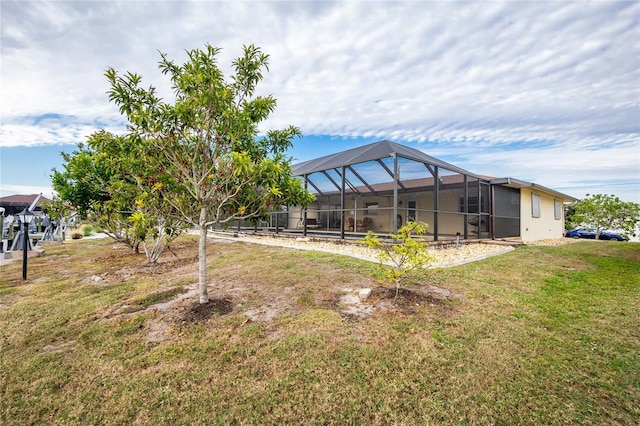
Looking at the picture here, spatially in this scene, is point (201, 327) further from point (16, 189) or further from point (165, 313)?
point (16, 189)

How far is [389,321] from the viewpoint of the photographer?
10.7ft

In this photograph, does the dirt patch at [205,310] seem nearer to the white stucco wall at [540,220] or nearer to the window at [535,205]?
the white stucco wall at [540,220]

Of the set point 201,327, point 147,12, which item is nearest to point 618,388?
A: point 201,327

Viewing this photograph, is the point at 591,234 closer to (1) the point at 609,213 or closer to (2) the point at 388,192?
(1) the point at 609,213

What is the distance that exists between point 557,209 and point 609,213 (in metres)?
3.77

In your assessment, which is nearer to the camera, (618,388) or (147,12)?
(618,388)

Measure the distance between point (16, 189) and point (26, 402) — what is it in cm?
4872

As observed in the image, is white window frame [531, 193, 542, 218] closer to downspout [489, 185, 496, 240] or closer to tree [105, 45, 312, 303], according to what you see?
downspout [489, 185, 496, 240]

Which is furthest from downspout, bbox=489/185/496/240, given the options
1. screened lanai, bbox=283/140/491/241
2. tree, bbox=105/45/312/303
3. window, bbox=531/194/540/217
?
tree, bbox=105/45/312/303

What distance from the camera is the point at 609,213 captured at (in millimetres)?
18781

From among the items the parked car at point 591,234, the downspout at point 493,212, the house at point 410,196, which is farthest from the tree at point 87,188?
the parked car at point 591,234

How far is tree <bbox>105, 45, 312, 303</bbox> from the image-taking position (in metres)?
3.37

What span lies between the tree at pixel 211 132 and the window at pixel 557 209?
2152 cm

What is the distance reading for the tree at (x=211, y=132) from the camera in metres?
3.37
